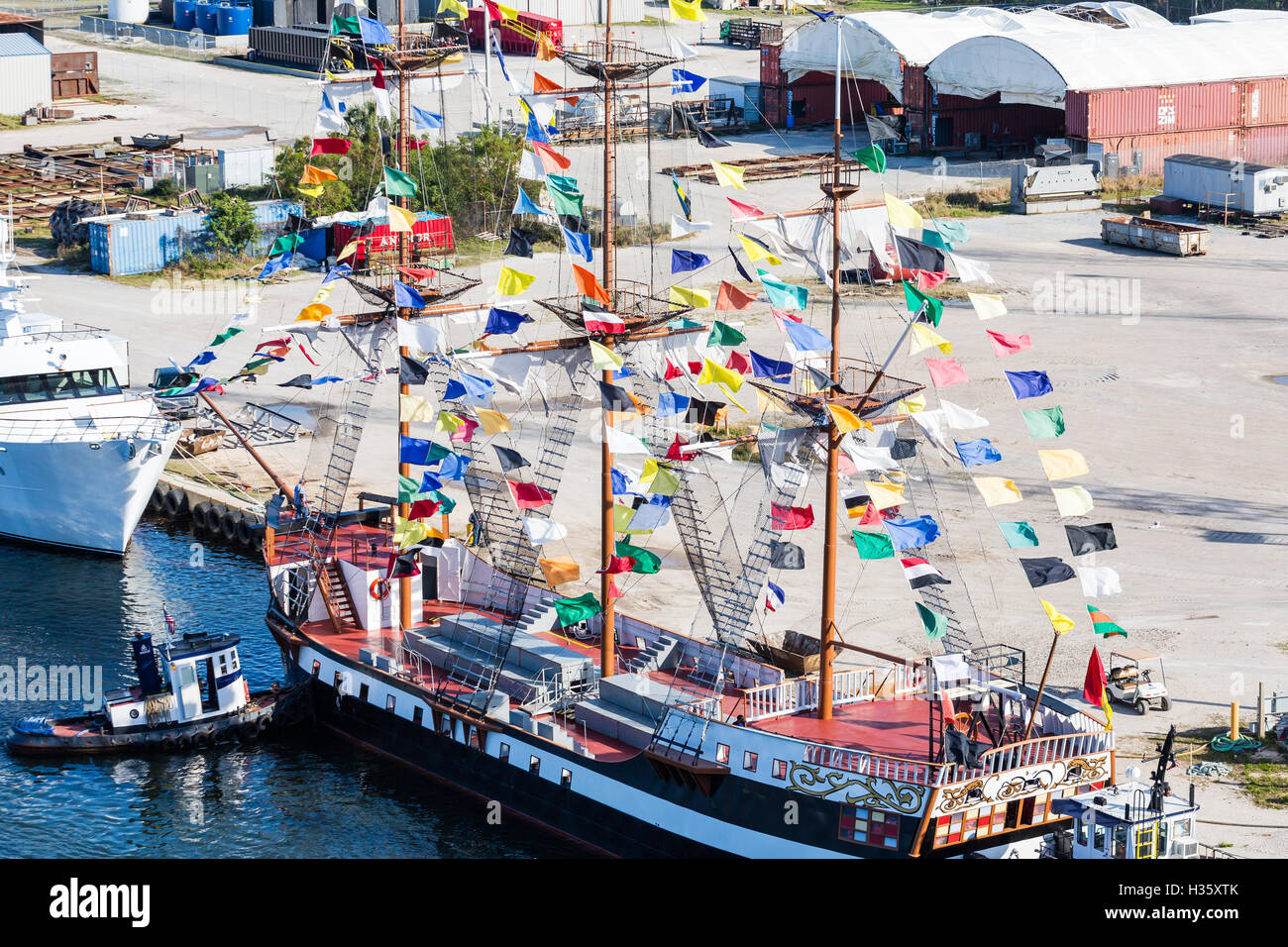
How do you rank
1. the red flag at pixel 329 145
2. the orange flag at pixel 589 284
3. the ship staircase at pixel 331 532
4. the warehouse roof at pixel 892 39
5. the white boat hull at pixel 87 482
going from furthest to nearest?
the warehouse roof at pixel 892 39 → the white boat hull at pixel 87 482 → the ship staircase at pixel 331 532 → the red flag at pixel 329 145 → the orange flag at pixel 589 284

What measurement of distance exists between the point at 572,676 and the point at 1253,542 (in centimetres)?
2250

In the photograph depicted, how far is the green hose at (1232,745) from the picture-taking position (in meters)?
40.2

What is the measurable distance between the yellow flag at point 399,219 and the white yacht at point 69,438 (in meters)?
17.8

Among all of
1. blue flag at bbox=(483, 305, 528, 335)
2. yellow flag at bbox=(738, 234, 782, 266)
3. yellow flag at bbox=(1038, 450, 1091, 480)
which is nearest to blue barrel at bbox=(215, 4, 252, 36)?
blue flag at bbox=(483, 305, 528, 335)

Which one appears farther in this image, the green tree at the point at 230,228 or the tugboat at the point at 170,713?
the green tree at the point at 230,228

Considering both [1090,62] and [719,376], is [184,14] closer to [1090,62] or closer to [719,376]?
[1090,62]

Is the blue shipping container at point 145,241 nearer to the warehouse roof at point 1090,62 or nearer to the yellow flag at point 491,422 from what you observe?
the warehouse roof at point 1090,62

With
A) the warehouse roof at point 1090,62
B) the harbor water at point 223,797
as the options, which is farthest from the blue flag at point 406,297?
the warehouse roof at point 1090,62

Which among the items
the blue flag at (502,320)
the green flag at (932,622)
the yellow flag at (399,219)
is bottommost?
the green flag at (932,622)

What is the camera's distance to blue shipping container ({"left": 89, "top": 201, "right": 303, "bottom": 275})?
282 feet

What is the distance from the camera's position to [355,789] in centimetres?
4256

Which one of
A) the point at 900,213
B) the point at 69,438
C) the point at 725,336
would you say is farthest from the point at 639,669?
the point at 69,438

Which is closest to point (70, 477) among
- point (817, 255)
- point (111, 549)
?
point (111, 549)
